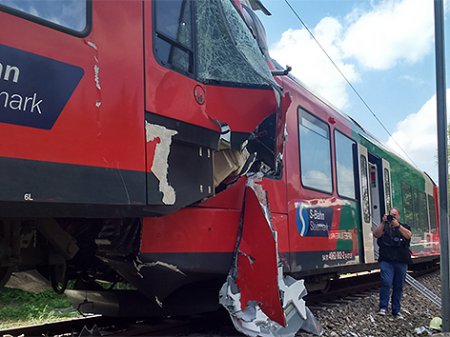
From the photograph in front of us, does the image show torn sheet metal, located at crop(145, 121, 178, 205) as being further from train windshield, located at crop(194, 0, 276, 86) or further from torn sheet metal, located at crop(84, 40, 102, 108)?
train windshield, located at crop(194, 0, 276, 86)

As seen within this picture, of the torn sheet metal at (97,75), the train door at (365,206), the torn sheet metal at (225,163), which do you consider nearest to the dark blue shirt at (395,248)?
the train door at (365,206)

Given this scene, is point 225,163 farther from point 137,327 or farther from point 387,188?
point 387,188

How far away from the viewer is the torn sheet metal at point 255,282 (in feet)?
12.9

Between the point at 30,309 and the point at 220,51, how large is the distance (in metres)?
5.69

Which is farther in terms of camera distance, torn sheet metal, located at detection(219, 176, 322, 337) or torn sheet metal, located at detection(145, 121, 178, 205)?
torn sheet metal, located at detection(219, 176, 322, 337)

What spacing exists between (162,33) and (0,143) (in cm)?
152

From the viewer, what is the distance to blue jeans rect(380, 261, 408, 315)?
6.61m

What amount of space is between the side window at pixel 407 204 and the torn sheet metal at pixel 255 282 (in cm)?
776

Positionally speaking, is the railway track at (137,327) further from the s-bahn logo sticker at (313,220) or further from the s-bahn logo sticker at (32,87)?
the s-bahn logo sticker at (32,87)

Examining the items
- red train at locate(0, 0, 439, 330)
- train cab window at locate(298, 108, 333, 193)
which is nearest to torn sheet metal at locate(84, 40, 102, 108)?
red train at locate(0, 0, 439, 330)

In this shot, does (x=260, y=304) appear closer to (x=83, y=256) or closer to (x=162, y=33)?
(x=83, y=256)

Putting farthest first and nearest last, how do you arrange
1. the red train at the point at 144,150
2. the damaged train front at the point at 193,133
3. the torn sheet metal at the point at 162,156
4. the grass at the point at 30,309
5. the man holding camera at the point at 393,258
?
1. the man holding camera at the point at 393,258
2. the grass at the point at 30,309
3. the damaged train front at the point at 193,133
4. the torn sheet metal at the point at 162,156
5. the red train at the point at 144,150

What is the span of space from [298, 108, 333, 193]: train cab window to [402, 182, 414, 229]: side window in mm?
5286

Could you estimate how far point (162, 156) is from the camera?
3086 mm
